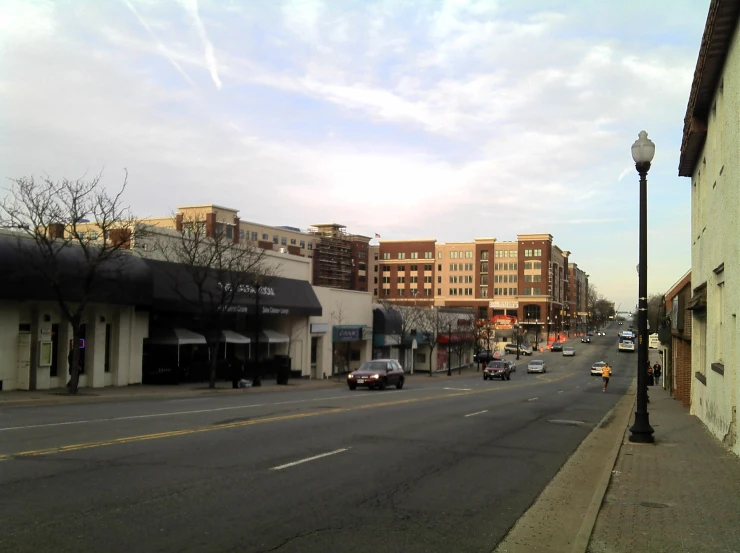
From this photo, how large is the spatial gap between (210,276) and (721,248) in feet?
83.5

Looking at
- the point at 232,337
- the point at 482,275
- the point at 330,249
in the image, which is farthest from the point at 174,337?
the point at 482,275

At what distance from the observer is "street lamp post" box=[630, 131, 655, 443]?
1520 cm

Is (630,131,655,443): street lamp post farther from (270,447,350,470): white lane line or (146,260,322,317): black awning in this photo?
(146,260,322,317): black awning

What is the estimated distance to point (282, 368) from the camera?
1549 inches

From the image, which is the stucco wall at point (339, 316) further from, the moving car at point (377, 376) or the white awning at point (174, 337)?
the white awning at point (174, 337)

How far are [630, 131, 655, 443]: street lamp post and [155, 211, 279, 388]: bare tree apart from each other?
20.1m

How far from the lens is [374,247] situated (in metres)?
156

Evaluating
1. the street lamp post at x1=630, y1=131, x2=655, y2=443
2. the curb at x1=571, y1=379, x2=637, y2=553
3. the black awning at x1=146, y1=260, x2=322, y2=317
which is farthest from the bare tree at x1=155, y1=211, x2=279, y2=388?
the curb at x1=571, y1=379, x2=637, y2=553

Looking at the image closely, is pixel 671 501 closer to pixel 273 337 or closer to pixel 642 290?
pixel 642 290

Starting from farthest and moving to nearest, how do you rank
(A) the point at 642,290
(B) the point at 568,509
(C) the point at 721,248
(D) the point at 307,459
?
(A) the point at 642,290 → (C) the point at 721,248 → (D) the point at 307,459 → (B) the point at 568,509

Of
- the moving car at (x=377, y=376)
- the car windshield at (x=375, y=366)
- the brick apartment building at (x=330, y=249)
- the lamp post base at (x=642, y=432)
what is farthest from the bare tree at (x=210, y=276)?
the brick apartment building at (x=330, y=249)

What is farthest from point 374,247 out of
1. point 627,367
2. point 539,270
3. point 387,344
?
point 387,344

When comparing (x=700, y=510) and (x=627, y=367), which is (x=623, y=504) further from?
(x=627, y=367)

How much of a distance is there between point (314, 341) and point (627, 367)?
50.3m
